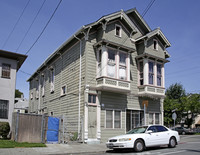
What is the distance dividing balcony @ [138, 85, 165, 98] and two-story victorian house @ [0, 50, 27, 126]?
34.0 feet

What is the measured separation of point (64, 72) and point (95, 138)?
7.40 meters

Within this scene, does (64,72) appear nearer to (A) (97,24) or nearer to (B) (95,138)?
(A) (97,24)

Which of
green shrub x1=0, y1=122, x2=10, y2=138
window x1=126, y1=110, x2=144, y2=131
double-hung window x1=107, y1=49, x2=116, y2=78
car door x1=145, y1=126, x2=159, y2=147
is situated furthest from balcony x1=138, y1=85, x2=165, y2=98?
green shrub x1=0, y1=122, x2=10, y2=138

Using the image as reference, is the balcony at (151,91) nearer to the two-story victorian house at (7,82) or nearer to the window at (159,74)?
the window at (159,74)

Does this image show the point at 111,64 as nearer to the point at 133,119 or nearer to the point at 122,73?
the point at 122,73

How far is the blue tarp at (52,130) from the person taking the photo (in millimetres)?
15079

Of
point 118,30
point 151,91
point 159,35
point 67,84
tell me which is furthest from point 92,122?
point 159,35

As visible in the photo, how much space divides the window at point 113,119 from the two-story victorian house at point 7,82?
7630 mm

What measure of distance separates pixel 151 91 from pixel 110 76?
15.1 feet

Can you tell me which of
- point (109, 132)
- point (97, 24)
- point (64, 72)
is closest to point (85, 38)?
point (97, 24)

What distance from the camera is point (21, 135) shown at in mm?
14141

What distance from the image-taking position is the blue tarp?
594 inches

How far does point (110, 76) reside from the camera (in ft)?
58.4

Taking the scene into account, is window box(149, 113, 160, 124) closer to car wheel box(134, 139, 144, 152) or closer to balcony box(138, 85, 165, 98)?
balcony box(138, 85, 165, 98)
